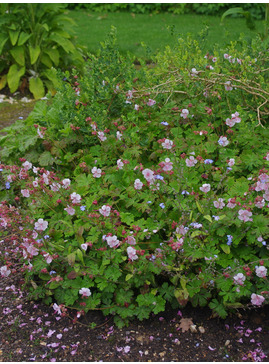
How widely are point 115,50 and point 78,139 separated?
2.70 ft

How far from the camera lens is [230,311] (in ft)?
8.62

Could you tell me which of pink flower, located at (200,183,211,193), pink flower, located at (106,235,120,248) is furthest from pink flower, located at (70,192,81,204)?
pink flower, located at (200,183,211,193)

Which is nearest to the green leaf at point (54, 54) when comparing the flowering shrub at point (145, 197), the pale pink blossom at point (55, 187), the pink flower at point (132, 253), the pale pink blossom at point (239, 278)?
the flowering shrub at point (145, 197)

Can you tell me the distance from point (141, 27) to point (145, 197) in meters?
7.70

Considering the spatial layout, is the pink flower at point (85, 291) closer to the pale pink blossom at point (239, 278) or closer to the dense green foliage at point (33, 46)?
the pale pink blossom at point (239, 278)

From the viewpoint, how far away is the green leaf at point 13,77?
19.2 feet

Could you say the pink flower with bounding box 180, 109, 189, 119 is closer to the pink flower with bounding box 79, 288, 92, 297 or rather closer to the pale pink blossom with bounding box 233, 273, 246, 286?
the pale pink blossom with bounding box 233, 273, 246, 286

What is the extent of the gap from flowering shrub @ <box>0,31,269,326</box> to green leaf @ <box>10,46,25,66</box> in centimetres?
246

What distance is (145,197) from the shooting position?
9.06ft

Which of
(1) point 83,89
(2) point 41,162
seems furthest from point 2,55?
(2) point 41,162

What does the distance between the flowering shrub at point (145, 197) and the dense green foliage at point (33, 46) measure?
7.81 feet

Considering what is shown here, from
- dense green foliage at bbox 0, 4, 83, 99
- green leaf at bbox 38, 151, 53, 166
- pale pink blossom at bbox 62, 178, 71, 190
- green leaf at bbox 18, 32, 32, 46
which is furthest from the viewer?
dense green foliage at bbox 0, 4, 83, 99

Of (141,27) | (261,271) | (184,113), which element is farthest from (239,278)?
(141,27)

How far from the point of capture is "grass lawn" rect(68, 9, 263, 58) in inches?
318
